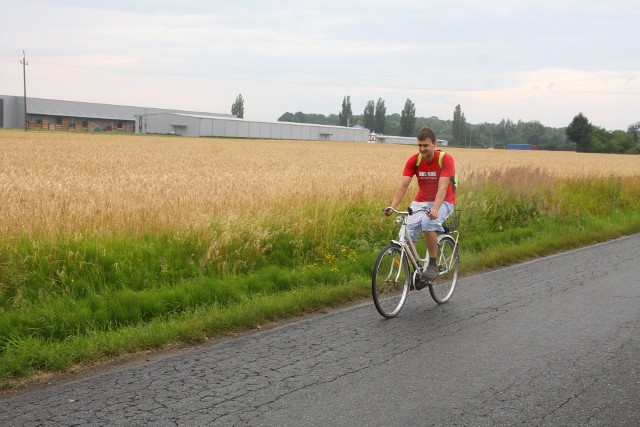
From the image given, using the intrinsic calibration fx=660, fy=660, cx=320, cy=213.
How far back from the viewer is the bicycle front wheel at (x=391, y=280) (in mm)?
7555

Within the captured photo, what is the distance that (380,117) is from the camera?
164125 mm

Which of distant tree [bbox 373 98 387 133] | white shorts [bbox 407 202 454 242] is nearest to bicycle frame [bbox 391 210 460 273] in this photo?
white shorts [bbox 407 202 454 242]

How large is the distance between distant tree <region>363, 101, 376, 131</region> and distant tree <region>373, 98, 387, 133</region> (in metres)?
0.87

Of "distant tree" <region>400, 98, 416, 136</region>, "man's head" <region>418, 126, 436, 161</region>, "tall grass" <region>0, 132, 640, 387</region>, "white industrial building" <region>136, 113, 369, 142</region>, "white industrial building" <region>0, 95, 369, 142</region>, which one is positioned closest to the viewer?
"tall grass" <region>0, 132, 640, 387</region>

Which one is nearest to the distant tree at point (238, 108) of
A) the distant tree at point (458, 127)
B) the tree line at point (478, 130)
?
the tree line at point (478, 130)

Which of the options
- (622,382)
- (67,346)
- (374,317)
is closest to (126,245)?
(67,346)

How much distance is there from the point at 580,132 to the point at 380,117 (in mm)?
59807

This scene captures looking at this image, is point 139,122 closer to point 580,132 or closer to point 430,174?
point 580,132

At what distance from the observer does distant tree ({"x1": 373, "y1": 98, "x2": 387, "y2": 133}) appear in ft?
534

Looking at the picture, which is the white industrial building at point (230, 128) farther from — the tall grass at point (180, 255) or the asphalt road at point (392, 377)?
the asphalt road at point (392, 377)

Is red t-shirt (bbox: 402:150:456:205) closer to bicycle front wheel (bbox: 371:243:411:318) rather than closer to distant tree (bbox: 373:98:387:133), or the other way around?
bicycle front wheel (bbox: 371:243:411:318)

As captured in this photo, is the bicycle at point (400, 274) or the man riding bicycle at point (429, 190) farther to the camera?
the man riding bicycle at point (429, 190)

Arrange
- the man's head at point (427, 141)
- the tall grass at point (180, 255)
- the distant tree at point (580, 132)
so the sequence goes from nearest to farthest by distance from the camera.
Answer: the tall grass at point (180, 255) < the man's head at point (427, 141) < the distant tree at point (580, 132)

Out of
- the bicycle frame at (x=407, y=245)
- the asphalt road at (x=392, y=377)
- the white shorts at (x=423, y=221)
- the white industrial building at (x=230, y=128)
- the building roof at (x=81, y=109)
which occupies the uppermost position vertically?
the building roof at (x=81, y=109)
